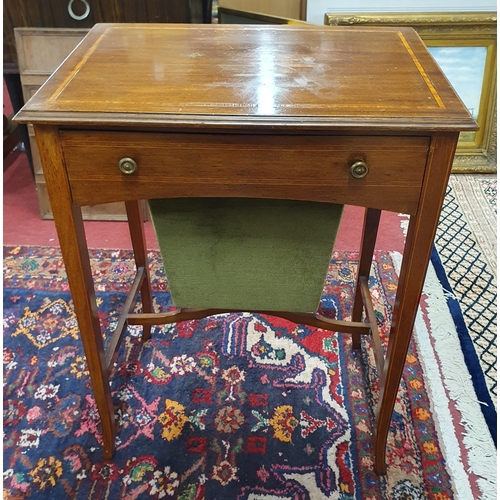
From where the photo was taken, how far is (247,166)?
97 centimetres

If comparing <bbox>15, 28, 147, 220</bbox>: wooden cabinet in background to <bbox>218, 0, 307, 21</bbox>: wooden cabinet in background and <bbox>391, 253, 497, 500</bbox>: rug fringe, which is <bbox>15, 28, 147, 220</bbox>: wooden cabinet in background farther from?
<bbox>391, 253, 497, 500</bbox>: rug fringe

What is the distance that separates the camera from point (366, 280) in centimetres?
156

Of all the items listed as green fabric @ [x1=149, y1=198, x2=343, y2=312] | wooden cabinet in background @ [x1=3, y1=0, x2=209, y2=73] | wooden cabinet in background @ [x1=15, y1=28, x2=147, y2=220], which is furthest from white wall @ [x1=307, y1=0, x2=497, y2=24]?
green fabric @ [x1=149, y1=198, x2=343, y2=312]

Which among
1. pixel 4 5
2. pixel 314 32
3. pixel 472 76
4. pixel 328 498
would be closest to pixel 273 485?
pixel 328 498

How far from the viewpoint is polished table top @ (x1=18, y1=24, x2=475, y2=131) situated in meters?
0.91

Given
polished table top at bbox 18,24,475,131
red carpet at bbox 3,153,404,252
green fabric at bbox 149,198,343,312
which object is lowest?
red carpet at bbox 3,153,404,252

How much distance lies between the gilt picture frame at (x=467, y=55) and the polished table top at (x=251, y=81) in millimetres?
1187

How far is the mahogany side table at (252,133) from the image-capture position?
92 cm

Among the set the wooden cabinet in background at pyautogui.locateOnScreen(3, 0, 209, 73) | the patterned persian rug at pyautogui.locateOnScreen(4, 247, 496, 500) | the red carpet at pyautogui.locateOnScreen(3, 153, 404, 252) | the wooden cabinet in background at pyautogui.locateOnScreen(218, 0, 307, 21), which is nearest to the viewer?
the patterned persian rug at pyautogui.locateOnScreen(4, 247, 496, 500)

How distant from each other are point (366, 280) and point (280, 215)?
491mm

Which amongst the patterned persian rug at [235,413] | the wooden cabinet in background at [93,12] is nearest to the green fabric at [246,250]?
the patterned persian rug at [235,413]

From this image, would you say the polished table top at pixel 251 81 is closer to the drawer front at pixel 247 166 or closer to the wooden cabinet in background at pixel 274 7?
the drawer front at pixel 247 166

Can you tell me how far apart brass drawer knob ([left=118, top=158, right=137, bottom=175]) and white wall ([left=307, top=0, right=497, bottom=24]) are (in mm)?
1728

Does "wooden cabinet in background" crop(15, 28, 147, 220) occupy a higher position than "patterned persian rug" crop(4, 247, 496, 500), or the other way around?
"wooden cabinet in background" crop(15, 28, 147, 220)
